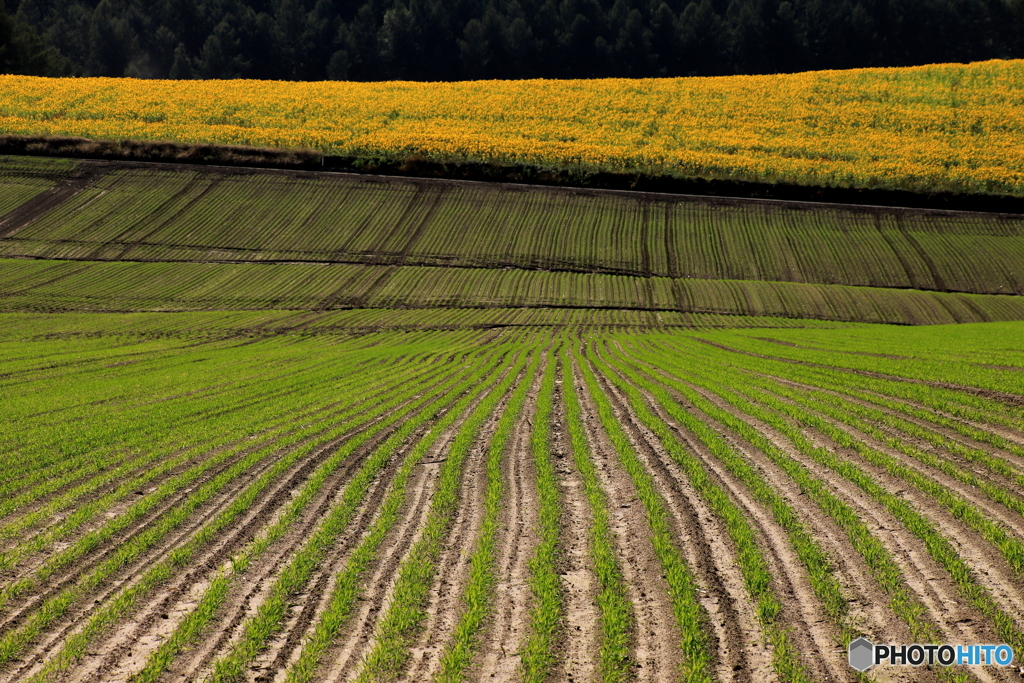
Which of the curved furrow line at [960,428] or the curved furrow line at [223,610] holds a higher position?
the curved furrow line at [960,428]

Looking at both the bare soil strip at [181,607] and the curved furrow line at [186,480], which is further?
the curved furrow line at [186,480]

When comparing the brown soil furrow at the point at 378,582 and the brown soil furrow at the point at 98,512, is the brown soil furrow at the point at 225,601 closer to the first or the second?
the brown soil furrow at the point at 378,582

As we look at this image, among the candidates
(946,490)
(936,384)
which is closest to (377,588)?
(946,490)

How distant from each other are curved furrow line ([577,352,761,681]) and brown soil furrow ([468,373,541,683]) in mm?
1318

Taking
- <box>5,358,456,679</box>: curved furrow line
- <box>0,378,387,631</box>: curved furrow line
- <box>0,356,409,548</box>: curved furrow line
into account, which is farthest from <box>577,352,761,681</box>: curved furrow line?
<box>0,356,409,548</box>: curved furrow line

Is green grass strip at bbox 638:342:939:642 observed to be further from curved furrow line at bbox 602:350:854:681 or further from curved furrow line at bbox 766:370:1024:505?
curved furrow line at bbox 766:370:1024:505

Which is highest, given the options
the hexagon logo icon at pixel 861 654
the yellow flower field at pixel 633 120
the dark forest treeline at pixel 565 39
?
the dark forest treeline at pixel 565 39

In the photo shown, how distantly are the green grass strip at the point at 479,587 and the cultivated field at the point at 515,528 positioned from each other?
4cm

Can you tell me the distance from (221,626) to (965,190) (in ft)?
213

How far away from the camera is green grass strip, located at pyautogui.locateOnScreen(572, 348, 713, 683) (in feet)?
23.0

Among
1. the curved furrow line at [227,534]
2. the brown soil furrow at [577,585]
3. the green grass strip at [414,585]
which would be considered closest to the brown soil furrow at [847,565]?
the brown soil furrow at [577,585]

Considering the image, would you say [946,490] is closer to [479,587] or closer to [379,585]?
[479,587]

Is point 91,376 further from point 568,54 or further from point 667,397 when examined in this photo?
point 568,54

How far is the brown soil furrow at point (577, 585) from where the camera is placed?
7055 millimetres
